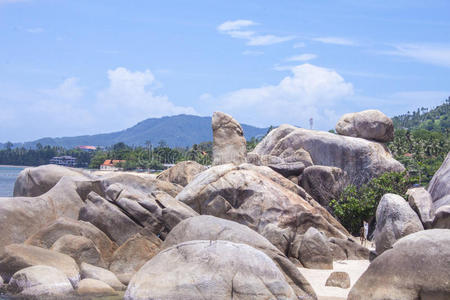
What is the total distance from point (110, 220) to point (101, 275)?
9.49ft

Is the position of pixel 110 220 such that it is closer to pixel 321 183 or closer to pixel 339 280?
pixel 339 280

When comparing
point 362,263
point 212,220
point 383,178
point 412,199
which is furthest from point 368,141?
point 212,220

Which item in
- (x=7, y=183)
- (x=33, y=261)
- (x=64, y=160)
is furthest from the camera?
(x=64, y=160)

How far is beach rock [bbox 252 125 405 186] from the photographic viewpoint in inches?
1120

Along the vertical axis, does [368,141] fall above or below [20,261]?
above

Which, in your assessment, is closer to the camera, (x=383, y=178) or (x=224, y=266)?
(x=224, y=266)

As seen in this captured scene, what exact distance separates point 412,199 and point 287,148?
11434 millimetres

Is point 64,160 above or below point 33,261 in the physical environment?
below

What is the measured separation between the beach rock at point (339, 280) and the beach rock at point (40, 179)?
35.6 ft

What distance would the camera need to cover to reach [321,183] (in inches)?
1023

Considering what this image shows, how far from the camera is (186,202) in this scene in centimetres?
1966

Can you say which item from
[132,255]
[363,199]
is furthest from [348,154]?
[132,255]

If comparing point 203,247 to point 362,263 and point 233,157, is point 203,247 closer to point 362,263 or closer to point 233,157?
point 362,263

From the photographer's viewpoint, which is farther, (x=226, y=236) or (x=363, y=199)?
(x=363, y=199)
